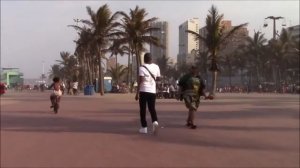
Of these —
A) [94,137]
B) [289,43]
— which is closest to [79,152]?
[94,137]

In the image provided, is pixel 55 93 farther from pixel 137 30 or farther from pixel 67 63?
pixel 67 63

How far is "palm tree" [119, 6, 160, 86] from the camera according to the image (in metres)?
36.6

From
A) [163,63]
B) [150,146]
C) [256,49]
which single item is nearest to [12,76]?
[163,63]

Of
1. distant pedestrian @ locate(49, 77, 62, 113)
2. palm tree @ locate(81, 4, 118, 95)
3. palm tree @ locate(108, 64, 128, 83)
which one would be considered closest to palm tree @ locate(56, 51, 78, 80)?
palm tree @ locate(108, 64, 128, 83)

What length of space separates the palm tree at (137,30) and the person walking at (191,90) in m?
26.0

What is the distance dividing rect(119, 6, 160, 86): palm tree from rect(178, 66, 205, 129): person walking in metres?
26.0

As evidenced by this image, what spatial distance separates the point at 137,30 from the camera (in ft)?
120

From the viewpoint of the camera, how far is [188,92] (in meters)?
10.3

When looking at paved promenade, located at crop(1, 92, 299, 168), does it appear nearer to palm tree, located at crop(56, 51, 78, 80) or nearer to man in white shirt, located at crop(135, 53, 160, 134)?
man in white shirt, located at crop(135, 53, 160, 134)

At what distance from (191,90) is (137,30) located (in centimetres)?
2659

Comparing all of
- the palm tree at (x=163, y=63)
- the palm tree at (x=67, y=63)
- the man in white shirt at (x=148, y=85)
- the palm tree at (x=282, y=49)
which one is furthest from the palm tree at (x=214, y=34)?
the palm tree at (x=163, y=63)

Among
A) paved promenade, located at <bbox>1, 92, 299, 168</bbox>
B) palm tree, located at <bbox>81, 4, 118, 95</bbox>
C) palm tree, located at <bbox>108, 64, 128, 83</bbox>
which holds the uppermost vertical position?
palm tree, located at <bbox>81, 4, 118, 95</bbox>

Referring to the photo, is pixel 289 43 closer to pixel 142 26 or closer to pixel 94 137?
pixel 142 26

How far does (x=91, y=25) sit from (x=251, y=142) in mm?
30793
